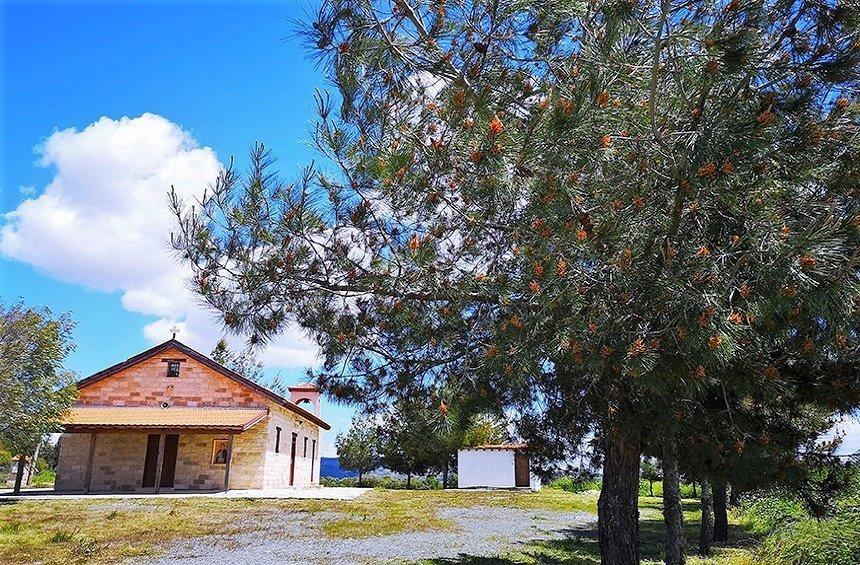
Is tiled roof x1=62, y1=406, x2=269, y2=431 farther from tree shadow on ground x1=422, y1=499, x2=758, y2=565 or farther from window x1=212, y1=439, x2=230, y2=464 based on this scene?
tree shadow on ground x1=422, y1=499, x2=758, y2=565

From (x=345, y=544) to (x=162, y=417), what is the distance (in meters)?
12.8

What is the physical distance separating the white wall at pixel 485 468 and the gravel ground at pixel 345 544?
49.2 ft

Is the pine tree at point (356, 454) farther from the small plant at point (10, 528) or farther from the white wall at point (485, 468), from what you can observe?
the small plant at point (10, 528)

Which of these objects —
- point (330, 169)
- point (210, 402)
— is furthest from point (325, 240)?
point (210, 402)

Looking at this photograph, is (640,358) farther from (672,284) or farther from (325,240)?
(325,240)

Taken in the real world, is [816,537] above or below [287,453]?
below

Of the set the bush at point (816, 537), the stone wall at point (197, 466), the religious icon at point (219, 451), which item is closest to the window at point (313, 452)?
the religious icon at point (219, 451)

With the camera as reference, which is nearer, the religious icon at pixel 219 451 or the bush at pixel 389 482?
the religious icon at pixel 219 451

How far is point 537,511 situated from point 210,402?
39.3 feet

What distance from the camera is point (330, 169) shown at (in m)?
5.57

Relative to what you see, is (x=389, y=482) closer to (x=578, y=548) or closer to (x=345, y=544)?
(x=578, y=548)

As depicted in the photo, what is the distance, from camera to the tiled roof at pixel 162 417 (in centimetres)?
1898

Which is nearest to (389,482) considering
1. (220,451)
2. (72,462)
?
(220,451)

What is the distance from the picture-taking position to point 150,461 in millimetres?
20828
